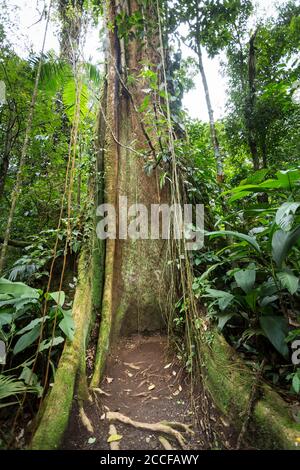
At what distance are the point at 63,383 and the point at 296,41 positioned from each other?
6.94 meters

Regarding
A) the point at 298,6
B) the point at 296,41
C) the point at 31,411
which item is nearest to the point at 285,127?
the point at 296,41

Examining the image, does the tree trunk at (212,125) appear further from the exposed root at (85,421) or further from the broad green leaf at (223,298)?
the exposed root at (85,421)

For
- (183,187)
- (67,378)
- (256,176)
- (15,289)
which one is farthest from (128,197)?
(67,378)

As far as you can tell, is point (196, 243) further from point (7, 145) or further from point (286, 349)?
point (7, 145)

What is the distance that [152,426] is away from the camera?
175cm

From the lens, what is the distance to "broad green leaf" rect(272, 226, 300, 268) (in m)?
1.78

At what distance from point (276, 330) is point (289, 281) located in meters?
0.36

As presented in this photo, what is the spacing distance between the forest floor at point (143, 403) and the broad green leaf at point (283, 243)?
3.52ft

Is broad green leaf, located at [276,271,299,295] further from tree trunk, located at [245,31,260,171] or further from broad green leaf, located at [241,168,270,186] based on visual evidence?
tree trunk, located at [245,31,260,171]

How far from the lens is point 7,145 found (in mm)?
3824

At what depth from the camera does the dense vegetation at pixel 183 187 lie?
1.90m

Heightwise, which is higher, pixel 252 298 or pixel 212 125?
pixel 212 125

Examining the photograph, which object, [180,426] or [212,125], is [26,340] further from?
[212,125]

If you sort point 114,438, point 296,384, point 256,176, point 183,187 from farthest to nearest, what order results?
point 183,187
point 256,176
point 114,438
point 296,384
